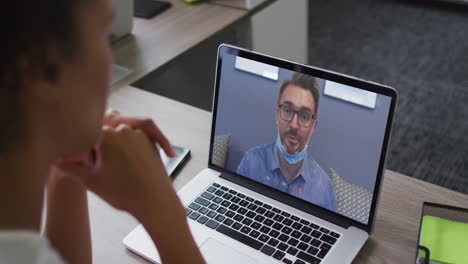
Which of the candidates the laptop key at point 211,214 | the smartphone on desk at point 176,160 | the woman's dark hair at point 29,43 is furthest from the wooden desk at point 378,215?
the woman's dark hair at point 29,43

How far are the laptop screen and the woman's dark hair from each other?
0.51 m

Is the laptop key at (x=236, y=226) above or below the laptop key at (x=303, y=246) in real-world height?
below

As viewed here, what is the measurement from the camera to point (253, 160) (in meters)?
0.99

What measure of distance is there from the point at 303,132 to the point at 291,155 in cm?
5

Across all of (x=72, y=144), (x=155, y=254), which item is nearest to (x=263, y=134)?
(x=155, y=254)

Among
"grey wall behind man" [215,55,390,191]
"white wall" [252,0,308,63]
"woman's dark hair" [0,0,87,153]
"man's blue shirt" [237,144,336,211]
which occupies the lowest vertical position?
"white wall" [252,0,308,63]

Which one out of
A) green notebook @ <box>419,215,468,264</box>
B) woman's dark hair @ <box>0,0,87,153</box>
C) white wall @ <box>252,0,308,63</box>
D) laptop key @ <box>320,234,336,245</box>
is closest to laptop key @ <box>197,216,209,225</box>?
laptop key @ <box>320,234,336,245</box>

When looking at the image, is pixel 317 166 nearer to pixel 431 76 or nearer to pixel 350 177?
pixel 350 177

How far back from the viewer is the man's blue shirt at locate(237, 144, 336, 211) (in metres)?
0.91

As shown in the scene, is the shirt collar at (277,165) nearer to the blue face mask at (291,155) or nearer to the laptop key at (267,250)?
the blue face mask at (291,155)

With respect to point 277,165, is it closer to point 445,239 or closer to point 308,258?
point 308,258

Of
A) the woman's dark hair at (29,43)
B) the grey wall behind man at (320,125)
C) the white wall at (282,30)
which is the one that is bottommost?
the white wall at (282,30)

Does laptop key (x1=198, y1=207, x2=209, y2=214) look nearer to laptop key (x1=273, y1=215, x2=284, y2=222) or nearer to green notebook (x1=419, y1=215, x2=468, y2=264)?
laptop key (x1=273, y1=215, x2=284, y2=222)

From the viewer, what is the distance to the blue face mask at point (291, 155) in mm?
929
